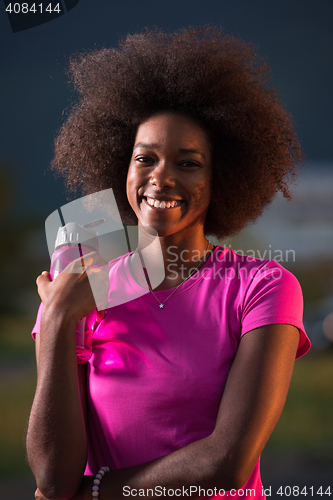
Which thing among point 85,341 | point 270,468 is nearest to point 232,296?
point 85,341

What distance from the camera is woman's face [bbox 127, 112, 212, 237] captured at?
97 cm

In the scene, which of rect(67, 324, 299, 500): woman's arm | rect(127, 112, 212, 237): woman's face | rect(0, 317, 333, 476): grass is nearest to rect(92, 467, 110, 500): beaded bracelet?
rect(67, 324, 299, 500): woman's arm

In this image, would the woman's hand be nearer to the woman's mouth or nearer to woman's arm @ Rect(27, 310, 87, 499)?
woman's arm @ Rect(27, 310, 87, 499)

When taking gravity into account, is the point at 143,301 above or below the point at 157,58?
below

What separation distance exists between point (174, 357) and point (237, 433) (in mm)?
185

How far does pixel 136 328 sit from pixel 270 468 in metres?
2.18

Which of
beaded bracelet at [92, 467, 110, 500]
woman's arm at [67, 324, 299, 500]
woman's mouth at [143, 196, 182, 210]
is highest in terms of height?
woman's mouth at [143, 196, 182, 210]

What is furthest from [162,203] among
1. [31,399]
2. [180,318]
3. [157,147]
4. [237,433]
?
[31,399]

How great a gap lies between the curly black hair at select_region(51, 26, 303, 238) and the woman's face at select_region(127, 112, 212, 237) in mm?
77

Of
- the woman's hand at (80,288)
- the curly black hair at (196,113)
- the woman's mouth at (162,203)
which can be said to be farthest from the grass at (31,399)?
the woman's mouth at (162,203)

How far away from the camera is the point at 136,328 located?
0.95 m

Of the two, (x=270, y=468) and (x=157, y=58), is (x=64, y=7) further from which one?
(x=270, y=468)

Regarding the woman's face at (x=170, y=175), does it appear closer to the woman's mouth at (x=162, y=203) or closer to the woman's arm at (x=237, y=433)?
the woman's mouth at (x=162, y=203)

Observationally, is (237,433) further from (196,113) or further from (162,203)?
(196,113)
